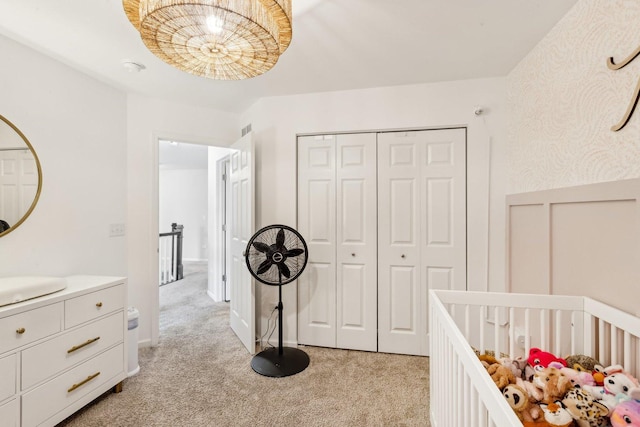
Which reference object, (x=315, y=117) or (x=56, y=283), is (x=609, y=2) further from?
(x=56, y=283)

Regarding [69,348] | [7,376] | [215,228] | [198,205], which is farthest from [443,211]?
[198,205]

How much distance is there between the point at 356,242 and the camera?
2.50 meters

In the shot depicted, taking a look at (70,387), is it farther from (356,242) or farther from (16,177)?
(356,242)

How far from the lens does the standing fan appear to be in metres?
2.17

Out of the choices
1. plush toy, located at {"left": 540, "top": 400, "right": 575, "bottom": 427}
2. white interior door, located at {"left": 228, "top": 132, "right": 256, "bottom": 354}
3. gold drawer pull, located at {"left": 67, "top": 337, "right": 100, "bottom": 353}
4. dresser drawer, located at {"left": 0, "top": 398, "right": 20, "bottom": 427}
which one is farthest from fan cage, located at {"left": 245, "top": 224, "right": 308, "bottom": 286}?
plush toy, located at {"left": 540, "top": 400, "right": 575, "bottom": 427}

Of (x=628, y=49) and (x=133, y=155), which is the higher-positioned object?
(x=628, y=49)

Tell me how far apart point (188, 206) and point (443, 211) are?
6.37 m

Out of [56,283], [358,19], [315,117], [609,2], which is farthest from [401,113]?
[56,283]

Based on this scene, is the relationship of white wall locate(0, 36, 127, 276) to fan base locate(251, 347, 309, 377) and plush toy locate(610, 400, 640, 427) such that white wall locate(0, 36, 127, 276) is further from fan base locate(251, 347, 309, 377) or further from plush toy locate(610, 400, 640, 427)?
plush toy locate(610, 400, 640, 427)

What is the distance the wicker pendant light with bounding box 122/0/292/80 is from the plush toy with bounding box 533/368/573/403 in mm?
1655

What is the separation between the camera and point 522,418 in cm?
98

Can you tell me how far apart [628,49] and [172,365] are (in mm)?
3323

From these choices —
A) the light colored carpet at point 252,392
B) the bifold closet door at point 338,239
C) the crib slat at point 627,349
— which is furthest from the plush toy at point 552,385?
the bifold closet door at point 338,239

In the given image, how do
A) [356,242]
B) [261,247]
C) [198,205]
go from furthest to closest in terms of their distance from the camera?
1. [198,205]
2. [356,242]
3. [261,247]
